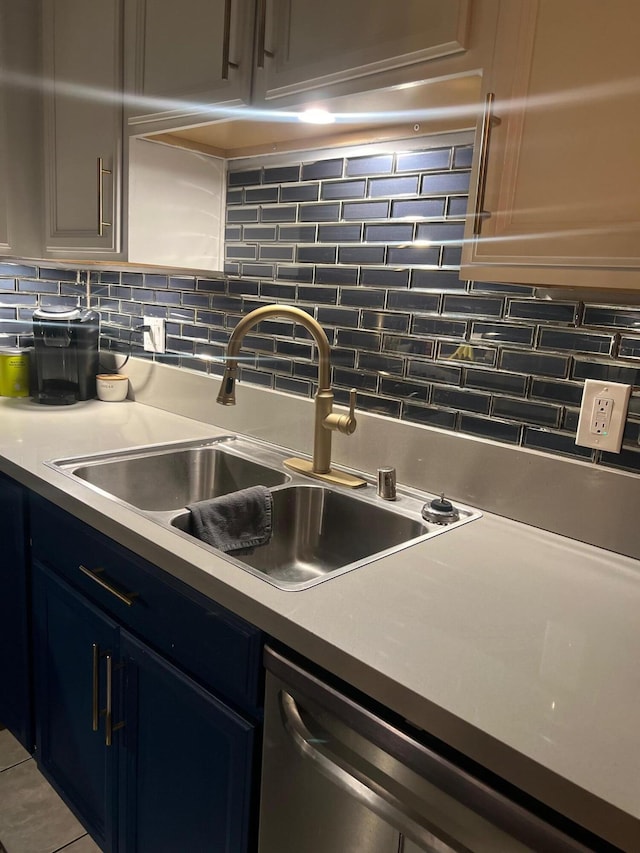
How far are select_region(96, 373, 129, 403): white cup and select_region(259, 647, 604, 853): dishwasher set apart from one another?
1544 millimetres

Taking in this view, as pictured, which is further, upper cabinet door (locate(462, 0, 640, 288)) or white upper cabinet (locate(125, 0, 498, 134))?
white upper cabinet (locate(125, 0, 498, 134))

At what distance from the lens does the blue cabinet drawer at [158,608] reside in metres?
1.03

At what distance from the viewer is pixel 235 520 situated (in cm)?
142

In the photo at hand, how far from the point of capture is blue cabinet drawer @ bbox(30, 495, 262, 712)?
1.03 meters

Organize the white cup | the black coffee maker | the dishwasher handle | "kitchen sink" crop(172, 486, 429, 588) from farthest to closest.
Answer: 1. the white cup
2. the black coffee maker
3. "kitchen sink" crop(172, 486, 429, 588)
4. the dishwasher handle

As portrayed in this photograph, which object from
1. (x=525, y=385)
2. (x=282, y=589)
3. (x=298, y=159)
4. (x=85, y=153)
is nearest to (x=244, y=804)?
(x=282, y=589)

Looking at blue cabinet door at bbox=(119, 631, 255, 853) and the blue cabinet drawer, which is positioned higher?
the blue cabinet drawer

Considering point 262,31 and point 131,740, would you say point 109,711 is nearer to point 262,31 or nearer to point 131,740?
point 131,740

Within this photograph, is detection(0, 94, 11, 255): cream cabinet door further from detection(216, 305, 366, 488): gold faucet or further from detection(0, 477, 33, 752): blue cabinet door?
detection(216, 305, 366, 488): gold faucet

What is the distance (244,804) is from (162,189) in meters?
1.52

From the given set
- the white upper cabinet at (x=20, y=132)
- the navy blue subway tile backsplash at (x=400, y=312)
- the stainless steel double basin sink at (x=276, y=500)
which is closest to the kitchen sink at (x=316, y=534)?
the stainless steel double basin sink at (x=276, y=500)

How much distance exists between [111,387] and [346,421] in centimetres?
112

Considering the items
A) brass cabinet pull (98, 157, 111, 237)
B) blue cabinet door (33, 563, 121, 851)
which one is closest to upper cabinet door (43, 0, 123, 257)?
brass cabinet pull (98, 157, 111, 237)

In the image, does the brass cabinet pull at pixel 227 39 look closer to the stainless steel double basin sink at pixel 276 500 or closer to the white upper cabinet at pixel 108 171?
the white upper cabinet at pixel 108 171
